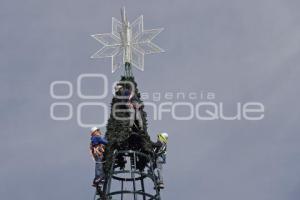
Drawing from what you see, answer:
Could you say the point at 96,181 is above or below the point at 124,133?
below

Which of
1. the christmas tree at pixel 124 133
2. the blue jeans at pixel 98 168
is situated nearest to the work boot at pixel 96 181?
the blue jeans at pixel 98 168

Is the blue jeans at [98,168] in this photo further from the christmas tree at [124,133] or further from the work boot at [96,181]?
the christmas tree at [124,133]

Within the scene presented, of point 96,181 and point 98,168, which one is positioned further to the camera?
point 98,168

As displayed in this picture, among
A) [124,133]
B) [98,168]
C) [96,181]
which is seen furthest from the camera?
[124,133]

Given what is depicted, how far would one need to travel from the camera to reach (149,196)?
1930 inches

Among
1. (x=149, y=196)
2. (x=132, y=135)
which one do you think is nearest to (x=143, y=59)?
(x=132, y=135)

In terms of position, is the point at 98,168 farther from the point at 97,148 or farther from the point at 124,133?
the point at 124,133

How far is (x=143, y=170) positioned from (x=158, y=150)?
1638 mm

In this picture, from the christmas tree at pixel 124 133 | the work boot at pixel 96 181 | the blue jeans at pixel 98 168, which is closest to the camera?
the work boot at pixel 96 181

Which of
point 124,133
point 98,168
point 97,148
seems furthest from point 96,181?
point 124,133

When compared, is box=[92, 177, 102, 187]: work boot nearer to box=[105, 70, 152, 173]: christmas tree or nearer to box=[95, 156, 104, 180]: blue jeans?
box=[95, 156, 104, 180]: blue jeans

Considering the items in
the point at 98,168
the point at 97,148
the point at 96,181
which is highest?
the point at 97,148

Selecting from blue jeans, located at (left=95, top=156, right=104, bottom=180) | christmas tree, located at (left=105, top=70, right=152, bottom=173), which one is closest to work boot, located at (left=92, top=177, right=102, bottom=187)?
blue jeans, located at (left=95, top=156, right=104, bottom=180)

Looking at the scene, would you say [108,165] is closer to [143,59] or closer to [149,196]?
[149,196]
